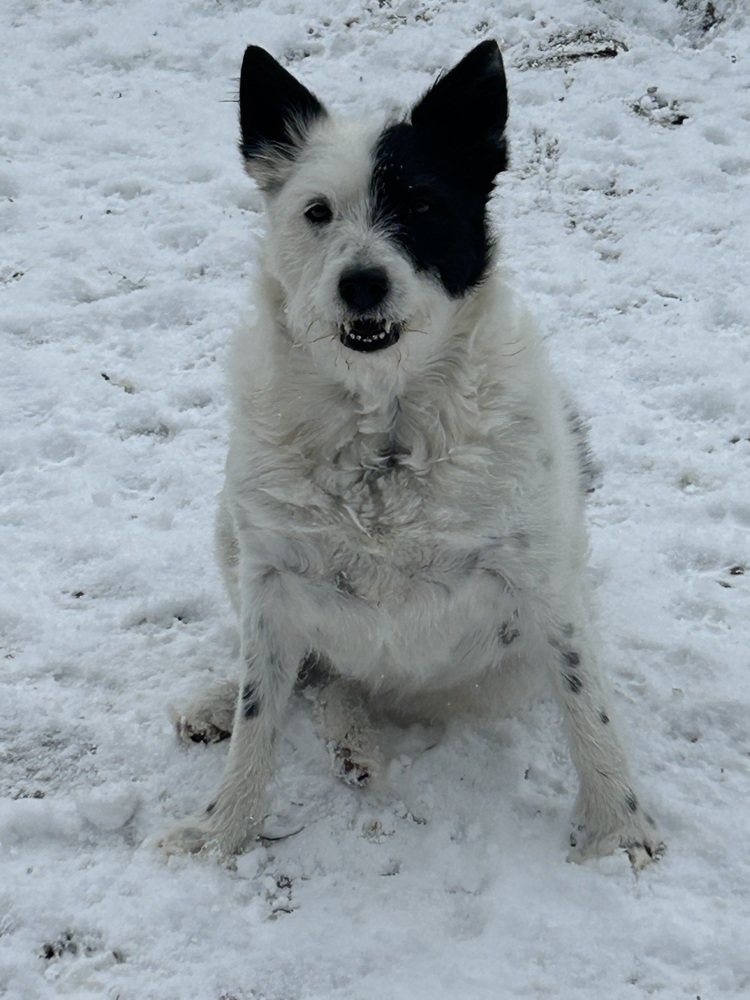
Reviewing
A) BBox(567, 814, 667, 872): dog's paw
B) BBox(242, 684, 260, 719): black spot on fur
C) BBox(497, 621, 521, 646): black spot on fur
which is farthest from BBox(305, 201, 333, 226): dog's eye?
BBox(567, 814, 667, 872): dog's paw

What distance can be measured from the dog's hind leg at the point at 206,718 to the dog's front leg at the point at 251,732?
239 millimetres

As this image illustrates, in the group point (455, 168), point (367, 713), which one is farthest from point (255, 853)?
point (455, 168)

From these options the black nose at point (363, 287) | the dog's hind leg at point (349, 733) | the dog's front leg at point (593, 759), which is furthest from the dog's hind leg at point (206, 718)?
the black nose at point (363, 287)

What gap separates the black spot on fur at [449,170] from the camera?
9.89 ft

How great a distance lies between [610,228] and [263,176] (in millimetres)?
3747

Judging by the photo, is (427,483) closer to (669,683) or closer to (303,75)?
(669,683)

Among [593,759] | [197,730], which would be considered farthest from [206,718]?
[593,759]

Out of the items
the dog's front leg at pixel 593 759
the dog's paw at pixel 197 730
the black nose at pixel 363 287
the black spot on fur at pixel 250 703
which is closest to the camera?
the black nose at pixel 363 287

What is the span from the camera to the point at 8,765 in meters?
3.36

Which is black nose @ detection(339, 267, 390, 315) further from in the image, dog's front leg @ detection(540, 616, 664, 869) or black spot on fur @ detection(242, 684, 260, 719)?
black spot on fur @ detection(242, 684, 260, 719)

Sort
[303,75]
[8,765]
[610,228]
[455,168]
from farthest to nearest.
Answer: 1. [303,75]
2. [610,228]
3. [8,765]
4. [455,168]

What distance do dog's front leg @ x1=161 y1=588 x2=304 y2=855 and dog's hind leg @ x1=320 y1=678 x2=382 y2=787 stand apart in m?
0.21

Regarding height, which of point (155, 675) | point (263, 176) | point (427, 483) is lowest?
point (155, 675)

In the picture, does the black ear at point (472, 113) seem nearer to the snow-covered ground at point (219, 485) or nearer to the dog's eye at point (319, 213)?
the dog's eye at point (319, 213)
